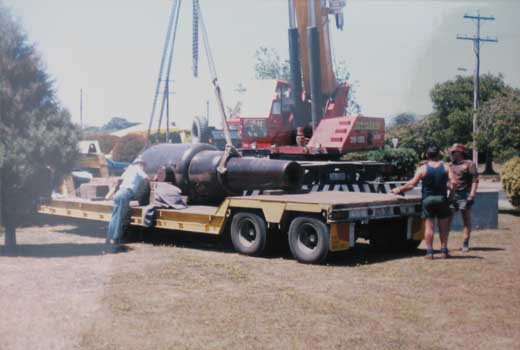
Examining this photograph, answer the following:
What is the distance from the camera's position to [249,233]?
37.0 feet

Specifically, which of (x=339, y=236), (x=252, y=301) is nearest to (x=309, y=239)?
(x=339, y=236)

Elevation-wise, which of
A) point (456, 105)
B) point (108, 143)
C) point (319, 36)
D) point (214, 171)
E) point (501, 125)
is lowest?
point (214, 171)

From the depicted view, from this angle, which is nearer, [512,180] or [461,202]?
[461,202]

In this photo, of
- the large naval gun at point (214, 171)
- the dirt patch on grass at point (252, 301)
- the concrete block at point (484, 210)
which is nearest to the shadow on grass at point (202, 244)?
the dirt patch on grass at point (252, 301)

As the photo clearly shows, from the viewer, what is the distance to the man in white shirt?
38.8 ft

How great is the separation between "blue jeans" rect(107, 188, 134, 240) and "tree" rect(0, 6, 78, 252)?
1.32m

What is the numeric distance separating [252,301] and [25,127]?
469cm

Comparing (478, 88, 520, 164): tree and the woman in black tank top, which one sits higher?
(478, 88, 520, 164): tree

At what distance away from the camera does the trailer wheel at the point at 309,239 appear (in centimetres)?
1002

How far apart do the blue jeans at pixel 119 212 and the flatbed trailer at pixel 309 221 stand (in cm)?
38

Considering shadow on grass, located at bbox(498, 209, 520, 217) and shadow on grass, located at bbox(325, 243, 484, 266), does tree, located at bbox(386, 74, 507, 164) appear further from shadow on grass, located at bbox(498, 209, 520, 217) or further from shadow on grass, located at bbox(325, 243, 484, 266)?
shadow on grass, located at bbox(325, 243, 484, 266)

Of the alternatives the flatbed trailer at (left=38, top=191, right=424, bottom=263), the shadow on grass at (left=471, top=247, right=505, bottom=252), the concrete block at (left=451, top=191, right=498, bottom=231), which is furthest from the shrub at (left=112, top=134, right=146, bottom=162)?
the shadow on grass at (left=471, top=247, right=505, bottom=252)

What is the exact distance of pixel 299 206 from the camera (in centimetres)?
1030

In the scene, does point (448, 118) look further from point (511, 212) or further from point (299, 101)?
point (299, 101)
